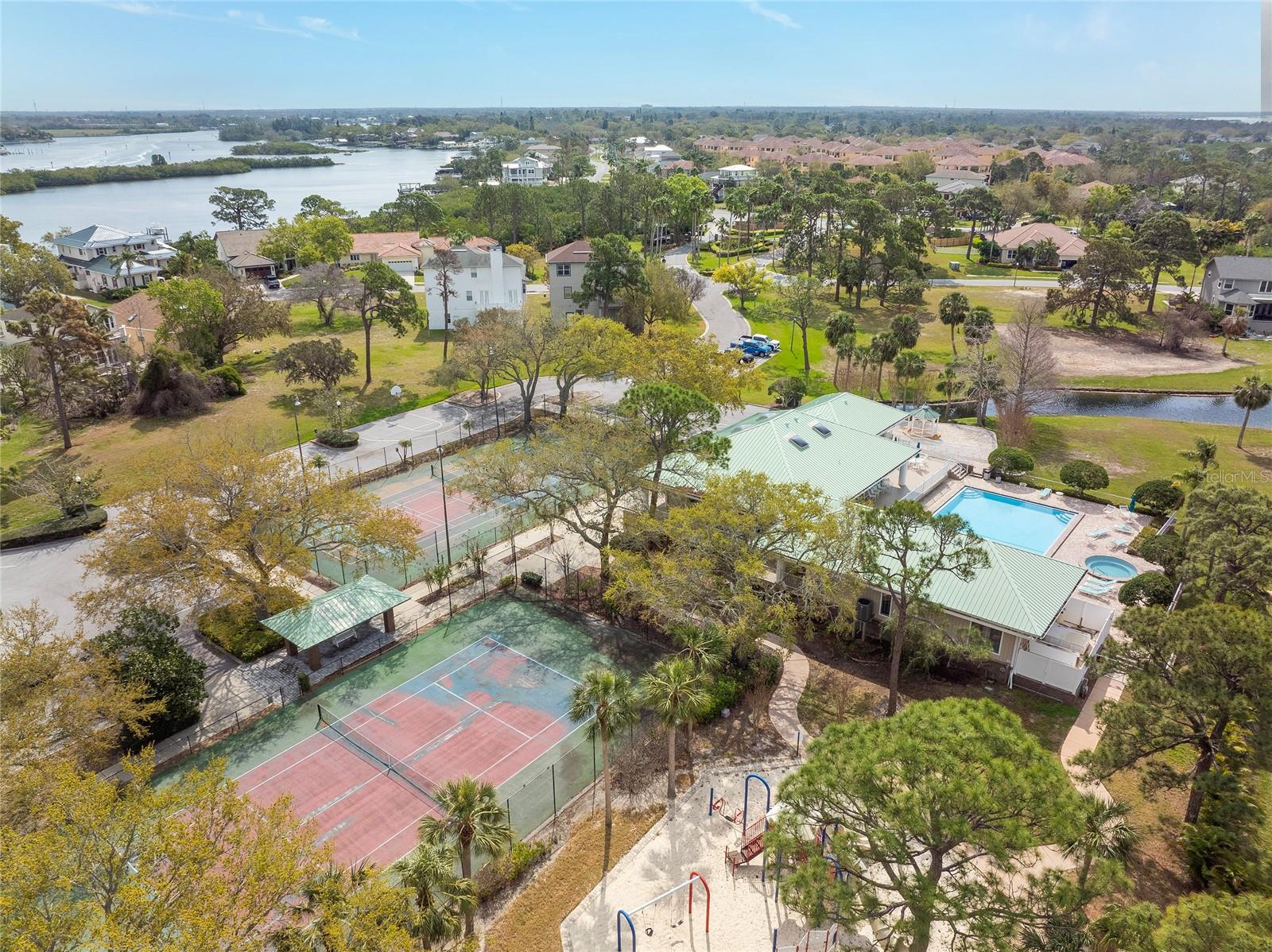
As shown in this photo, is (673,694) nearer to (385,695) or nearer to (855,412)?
(385,695)

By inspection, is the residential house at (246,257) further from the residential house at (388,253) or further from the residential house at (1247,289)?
the residential house at (1247,289)

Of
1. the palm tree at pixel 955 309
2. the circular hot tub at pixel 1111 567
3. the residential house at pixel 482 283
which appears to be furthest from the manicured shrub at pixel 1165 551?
the residential house at pixel 482 283

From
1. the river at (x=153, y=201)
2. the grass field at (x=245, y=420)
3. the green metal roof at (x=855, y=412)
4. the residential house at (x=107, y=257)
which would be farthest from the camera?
the river at (x=153, y=201)

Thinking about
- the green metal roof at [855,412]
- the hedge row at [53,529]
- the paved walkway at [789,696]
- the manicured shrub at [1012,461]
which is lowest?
the paved walkway at [789,696]

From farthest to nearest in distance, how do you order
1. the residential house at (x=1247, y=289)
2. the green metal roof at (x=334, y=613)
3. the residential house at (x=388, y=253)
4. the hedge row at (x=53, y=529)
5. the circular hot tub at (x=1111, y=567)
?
the residential house at (x=388, y=253), the residential house at (x=1247, y=289), the hedge row at (x=53, y=529), the circular hot tub at (x=1111, y=567), the green metal roof at (x=334, y=613)

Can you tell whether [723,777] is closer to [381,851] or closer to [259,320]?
[381,851]

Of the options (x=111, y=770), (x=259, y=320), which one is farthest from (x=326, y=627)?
(x=259, y=320)

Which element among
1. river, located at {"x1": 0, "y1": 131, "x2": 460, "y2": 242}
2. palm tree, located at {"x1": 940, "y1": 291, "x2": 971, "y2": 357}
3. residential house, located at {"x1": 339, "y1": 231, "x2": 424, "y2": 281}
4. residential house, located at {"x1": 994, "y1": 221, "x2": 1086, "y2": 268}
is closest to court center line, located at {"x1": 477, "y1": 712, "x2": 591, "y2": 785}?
palm tree, located at {"x1": 940, "y1": 291, "x2": 971, "y2": 357}
